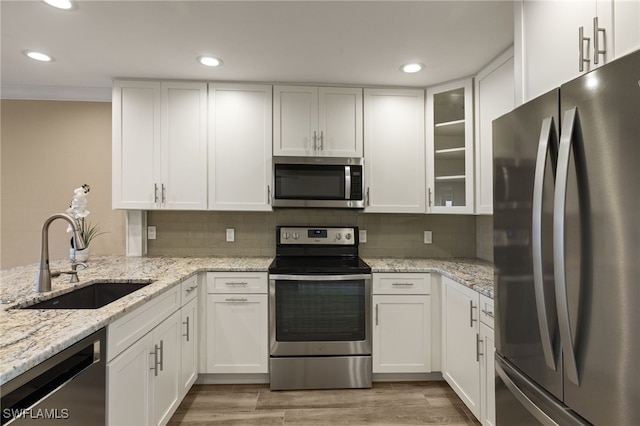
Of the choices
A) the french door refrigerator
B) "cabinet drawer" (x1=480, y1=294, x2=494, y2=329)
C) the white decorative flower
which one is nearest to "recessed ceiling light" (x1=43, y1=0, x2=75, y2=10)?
the white decorative flower

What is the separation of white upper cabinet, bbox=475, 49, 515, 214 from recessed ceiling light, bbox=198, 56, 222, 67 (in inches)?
75.5

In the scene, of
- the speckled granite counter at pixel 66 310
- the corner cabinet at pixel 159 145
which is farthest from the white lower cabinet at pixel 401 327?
the corner cabinet at pixel 159 145

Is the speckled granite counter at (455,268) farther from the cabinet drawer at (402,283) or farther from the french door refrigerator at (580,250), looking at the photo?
the french door refrigerator at (580,250)

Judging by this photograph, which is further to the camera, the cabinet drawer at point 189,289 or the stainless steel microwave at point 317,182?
the stainless steel microwave at point 317,182

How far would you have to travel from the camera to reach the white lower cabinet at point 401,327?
7.95 ft

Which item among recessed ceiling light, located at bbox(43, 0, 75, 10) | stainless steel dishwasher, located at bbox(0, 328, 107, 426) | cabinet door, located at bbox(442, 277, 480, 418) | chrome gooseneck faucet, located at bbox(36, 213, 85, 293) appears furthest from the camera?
cabinet door, located at bbox(442, 277, 480, 418)

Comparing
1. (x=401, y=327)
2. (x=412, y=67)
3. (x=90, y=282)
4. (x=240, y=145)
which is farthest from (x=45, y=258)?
(x=412, y=67)

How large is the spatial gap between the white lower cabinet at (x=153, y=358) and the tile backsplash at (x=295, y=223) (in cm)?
71

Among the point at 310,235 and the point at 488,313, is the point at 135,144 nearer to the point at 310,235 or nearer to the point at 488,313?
the point at 310,235

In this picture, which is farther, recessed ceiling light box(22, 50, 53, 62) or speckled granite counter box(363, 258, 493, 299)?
recessed ceiling light box(22, 50, 53, 62)

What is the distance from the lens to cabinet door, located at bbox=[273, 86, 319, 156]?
8.71 feet

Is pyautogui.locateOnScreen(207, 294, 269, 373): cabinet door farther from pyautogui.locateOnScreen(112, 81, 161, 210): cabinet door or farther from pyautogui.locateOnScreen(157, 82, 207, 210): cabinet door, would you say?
pyautogui.locateOnScreen(112, 81, 161, 210): cabinet door

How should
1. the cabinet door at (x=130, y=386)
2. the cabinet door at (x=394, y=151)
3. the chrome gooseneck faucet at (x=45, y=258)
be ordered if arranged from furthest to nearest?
the cabinet door at (x=394, y=151)
the chrome gooseneck faucet at (x=45, y=258)
the cabinet door at (x=130, y=386)

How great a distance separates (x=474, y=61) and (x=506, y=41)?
274mm
